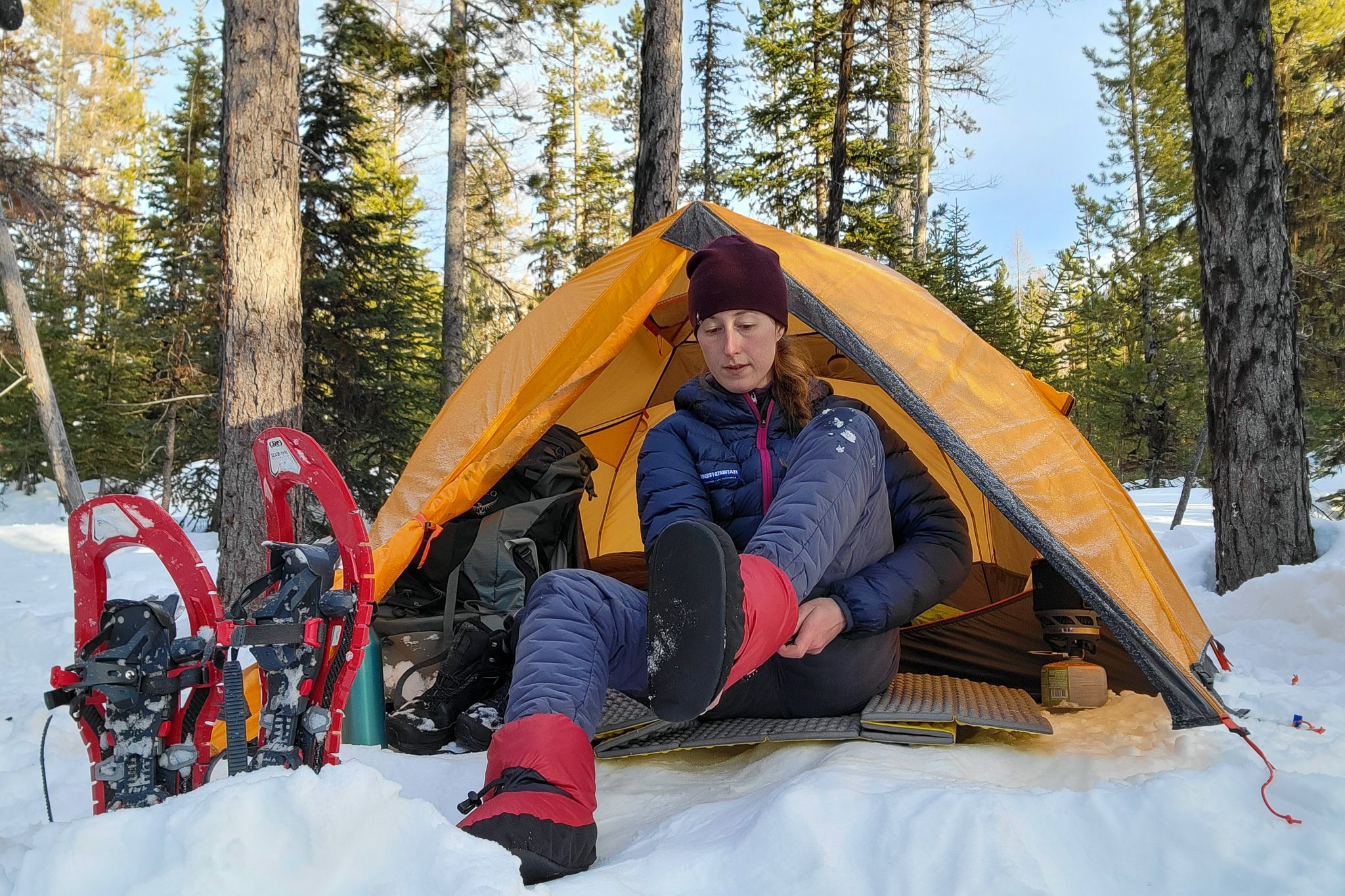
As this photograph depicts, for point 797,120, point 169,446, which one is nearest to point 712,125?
point 797,120

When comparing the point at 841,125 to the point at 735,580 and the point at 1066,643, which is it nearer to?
the point at 1066,643

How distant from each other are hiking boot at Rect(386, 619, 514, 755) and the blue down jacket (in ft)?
2.46

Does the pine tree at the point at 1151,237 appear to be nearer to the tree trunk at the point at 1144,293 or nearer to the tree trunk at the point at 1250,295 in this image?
the tree trunk at the point at 1144,293

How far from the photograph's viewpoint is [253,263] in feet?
12.9

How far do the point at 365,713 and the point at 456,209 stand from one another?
866 cm

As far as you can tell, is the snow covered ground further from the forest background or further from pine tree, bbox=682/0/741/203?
pine tree, bbox=682/0/741/203

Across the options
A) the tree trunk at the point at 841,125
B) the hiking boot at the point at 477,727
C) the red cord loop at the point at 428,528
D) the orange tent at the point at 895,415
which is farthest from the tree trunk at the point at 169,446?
the hiking boot at the point at 477,727

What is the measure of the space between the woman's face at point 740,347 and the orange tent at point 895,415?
28 cm

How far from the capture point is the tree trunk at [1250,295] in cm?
373

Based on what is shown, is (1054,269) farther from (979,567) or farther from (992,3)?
(979,567)

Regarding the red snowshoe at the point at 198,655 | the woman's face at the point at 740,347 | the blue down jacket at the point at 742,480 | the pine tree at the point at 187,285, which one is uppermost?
the pine tree at the point at 187,285

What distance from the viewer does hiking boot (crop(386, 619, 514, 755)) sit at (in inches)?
98.2

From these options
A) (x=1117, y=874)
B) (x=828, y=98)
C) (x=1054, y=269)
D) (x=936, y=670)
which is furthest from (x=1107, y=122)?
(x=1117, y=874)

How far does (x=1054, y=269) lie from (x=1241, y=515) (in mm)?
19566
